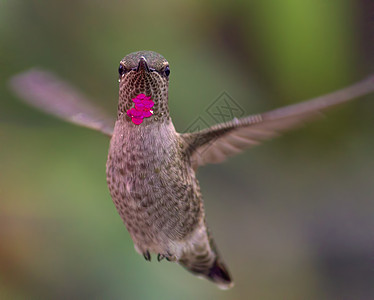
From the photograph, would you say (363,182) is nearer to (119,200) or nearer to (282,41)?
(282,41)

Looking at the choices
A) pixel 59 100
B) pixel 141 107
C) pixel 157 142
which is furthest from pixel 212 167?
pixel 141 107

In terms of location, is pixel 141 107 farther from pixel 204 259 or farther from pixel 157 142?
pixel 204 259

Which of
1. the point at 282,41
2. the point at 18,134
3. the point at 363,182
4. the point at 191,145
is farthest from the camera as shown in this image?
the point at 363,182

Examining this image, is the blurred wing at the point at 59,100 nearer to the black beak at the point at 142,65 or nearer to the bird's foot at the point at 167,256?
the bird's foot at the point at 167,256

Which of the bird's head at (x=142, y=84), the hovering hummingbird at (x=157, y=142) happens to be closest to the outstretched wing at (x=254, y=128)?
the hovering hummingbird at (x=157, y=142)

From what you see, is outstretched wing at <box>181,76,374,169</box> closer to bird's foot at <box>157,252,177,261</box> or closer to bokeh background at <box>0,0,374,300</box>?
bird's foot at <box>157,252,177,261</box>

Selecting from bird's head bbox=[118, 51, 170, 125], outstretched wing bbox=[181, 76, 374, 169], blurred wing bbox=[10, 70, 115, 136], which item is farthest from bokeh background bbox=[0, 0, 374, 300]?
bird's head bbox=[118, 51, 170, 125]

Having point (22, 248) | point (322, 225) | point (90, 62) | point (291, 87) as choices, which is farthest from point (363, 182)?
point (22, 248)
